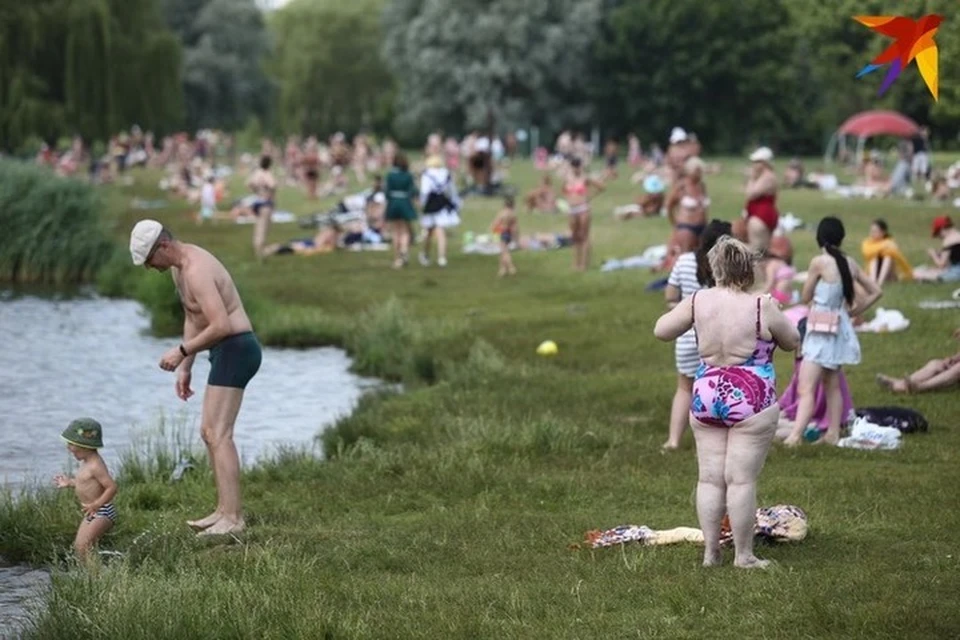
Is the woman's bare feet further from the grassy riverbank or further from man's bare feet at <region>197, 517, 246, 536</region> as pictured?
man's bare feet at <region>197, 517, 246, 536</region>

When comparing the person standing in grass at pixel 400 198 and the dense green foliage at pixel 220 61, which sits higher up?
the person standing in grass at pixel 400 198

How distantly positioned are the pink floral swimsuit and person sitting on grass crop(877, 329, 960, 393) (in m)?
6.74

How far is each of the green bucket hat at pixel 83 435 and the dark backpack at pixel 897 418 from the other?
5882mm

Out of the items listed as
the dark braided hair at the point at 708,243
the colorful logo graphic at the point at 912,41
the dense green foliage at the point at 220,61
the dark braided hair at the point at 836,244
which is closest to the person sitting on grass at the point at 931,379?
the dark braided hair at the point at 836,244

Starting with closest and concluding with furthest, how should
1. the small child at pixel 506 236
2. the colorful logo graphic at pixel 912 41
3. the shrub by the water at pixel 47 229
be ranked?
the colorful logo graphic at pixel 912 41 < the small child at pixel 506 236 < the shrub by the water at pixel 47 229

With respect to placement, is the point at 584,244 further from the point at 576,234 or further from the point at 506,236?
the point at 506,236

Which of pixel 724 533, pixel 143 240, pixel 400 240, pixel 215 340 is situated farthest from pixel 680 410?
pixel 400 240

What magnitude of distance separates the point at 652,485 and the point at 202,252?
3235 millimetres

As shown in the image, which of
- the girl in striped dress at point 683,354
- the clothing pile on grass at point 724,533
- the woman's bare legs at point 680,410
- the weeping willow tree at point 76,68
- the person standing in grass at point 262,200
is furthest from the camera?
the weeping willow tree at point 76,68

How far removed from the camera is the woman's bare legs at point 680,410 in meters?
12.8

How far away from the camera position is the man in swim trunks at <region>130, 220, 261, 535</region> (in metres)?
10.2

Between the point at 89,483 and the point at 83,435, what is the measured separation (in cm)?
27

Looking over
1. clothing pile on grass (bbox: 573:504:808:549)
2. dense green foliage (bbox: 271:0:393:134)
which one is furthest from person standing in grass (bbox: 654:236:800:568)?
dense green foliage (bbox: 271:0:393:134)

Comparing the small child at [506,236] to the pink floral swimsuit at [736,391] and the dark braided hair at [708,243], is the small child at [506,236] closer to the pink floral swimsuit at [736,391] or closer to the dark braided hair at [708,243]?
the dark braided hair at [708,243]
